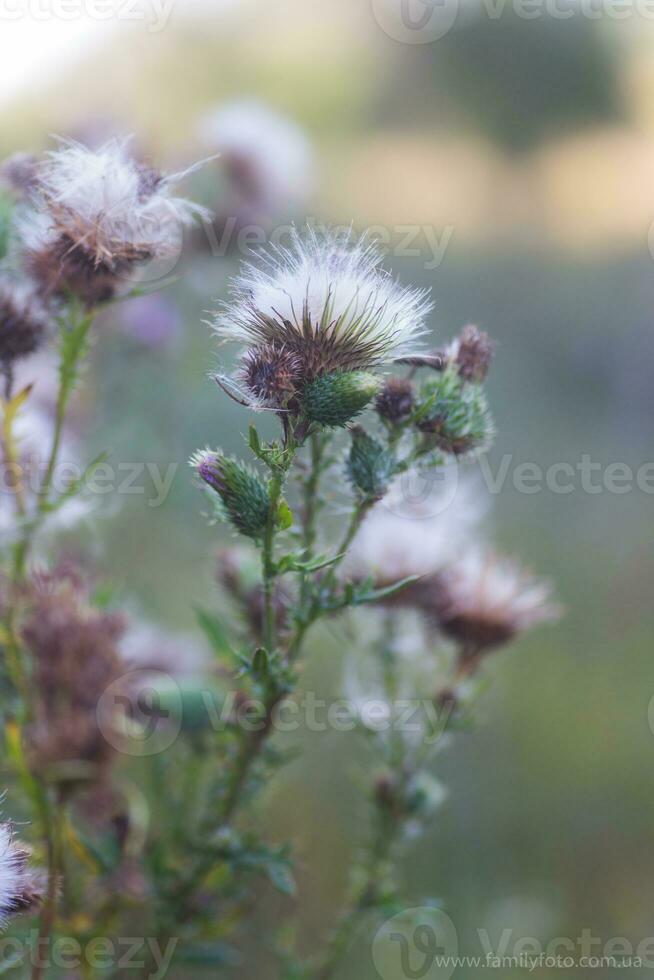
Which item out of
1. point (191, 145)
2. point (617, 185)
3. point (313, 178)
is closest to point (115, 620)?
point (191, 145)

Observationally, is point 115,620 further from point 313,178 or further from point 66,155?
point 313,178

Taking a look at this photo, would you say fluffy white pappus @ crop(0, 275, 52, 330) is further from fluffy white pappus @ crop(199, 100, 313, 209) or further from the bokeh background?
fluffy white pappus @ crop(199, 100, 313, 209)

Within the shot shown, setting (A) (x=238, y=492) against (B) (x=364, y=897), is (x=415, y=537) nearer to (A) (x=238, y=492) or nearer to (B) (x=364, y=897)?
(B) (x=364, y=897)

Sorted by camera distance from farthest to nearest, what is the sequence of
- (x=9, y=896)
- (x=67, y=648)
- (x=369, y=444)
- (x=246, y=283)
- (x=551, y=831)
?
1. (x=551, y=831)
2. (x=67, y=648)
3. (x=369, y=444)
4. (x=246, y=283)
5. (x=9, y=896)

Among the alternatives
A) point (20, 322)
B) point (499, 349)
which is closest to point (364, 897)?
point (20, 322)

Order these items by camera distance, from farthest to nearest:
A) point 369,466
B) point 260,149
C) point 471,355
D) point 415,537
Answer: point 260,149, point 415,537, point 471,355, point 369,466
